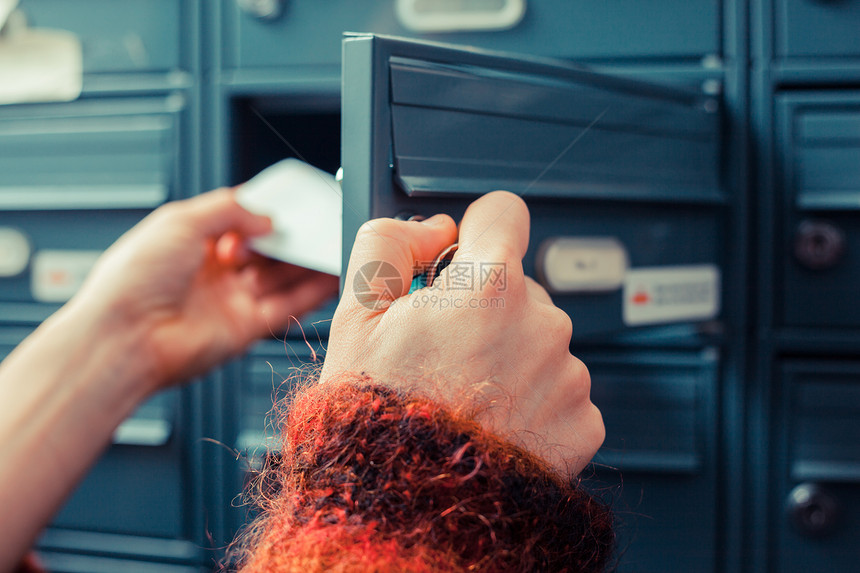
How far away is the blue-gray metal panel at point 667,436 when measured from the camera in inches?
23.1

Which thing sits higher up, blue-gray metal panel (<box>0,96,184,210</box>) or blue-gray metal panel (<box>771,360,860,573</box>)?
blue-gray metal panel (<box>0,96,184,210</box>)

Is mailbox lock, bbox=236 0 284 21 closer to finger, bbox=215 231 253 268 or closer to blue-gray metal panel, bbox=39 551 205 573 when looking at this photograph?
finger, bbox=215 231 253 268

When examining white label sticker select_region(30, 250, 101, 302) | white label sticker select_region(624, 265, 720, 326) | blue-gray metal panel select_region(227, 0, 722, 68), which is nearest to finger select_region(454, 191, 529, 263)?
white label sticker select_region(624, 265, 720, 326)

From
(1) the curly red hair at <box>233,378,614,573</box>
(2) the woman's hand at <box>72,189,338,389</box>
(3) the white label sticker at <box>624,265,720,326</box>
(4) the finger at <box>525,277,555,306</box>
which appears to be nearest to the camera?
(1) the curly red hair at <box>233,378,614,573</box>

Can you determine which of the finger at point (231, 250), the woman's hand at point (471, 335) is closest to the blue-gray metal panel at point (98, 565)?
the finger at point (231, 250)

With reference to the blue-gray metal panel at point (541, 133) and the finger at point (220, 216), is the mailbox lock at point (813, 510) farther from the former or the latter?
the finger at point (220, 216)

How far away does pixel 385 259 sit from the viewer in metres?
0.33

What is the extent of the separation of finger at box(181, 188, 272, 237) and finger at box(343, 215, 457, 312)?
317 mm

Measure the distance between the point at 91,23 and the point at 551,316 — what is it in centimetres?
64

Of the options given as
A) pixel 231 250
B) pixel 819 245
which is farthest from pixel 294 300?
pixel 819 245

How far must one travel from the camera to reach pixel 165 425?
0.66 metres

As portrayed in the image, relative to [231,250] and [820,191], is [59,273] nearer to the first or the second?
[231,250]

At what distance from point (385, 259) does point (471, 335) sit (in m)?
0.07

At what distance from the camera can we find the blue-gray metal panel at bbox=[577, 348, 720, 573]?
23.1 inches
